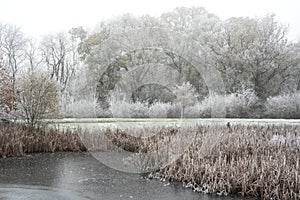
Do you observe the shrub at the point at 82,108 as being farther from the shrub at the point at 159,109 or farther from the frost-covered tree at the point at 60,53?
the frost-covered tree at the point at 60,53

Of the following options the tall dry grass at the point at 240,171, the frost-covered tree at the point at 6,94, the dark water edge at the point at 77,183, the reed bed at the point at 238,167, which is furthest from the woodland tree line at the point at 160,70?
the tall dry grass at the point at 240,171

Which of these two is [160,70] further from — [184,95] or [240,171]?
[240,171]

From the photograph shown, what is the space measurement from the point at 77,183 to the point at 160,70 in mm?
13274

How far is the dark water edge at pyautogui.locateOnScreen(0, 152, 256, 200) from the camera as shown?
607cm

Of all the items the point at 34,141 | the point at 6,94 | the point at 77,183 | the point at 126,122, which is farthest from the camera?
the point at 126,122

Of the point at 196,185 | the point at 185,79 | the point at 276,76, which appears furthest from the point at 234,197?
the point at 276,76

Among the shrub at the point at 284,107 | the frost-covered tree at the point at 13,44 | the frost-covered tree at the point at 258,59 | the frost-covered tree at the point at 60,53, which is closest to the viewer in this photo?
the shrub at the point at 284,107

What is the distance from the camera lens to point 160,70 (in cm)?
1967

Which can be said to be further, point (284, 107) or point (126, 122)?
point (284, 107)

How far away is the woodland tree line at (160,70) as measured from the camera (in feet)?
48.2

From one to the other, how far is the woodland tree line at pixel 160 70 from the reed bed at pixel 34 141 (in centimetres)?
90

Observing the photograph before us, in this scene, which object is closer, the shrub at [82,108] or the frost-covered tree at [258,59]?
the shrub at [82,108]

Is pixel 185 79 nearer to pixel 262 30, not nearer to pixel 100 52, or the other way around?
pixel 100 52

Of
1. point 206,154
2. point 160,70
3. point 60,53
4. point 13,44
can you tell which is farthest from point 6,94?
point 60,53
